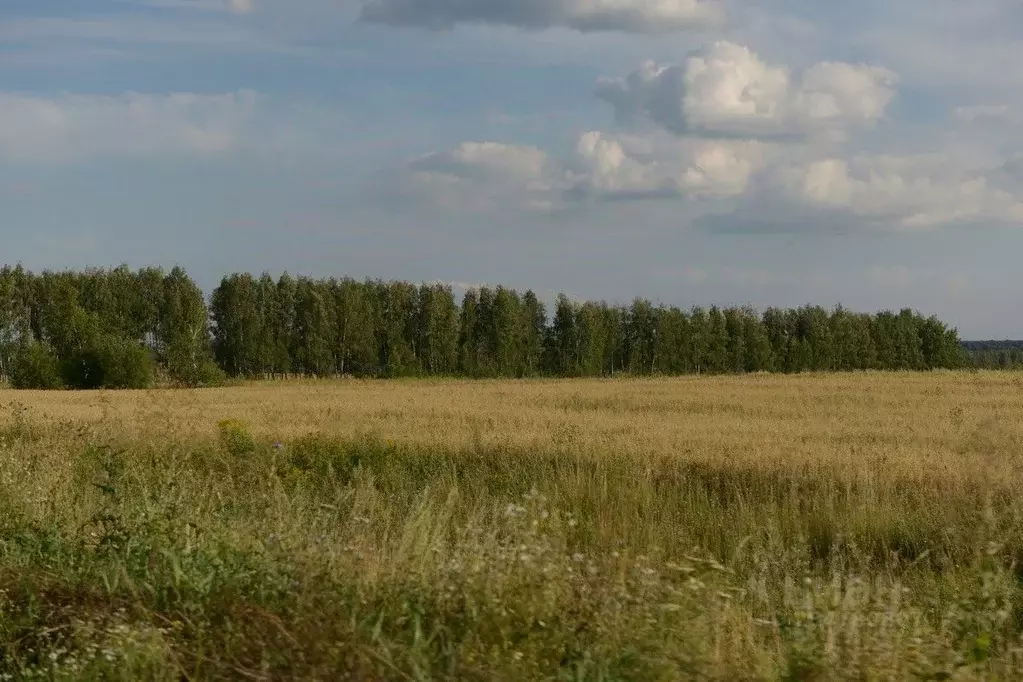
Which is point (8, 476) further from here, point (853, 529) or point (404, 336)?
point (404, 336)

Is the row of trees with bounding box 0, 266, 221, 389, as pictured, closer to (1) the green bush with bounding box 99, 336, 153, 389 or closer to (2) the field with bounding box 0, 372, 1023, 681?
(1) the green bush with bounding box 99, 336, 153, 389

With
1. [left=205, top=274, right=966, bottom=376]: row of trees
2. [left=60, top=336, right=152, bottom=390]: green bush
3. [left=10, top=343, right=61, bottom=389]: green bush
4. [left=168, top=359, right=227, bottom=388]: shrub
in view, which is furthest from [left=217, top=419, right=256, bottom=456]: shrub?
[left=205, top=274, right=966, bottom=376]: row of trees

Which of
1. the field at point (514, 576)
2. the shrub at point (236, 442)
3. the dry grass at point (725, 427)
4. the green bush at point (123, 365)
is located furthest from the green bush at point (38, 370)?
the field at point (514, 576)

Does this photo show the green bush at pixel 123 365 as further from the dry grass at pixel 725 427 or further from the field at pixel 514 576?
the field at pixel 514 576

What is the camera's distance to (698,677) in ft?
13.0

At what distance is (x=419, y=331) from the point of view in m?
95.9

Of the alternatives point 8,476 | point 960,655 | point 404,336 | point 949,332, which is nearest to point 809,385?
point 8,476

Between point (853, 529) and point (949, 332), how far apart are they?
104862mm

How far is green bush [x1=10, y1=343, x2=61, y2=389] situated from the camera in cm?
6838

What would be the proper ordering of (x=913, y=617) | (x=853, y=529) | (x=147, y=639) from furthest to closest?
(x=853, y=529) → (x=913, y=617) → (x=147, y=639)

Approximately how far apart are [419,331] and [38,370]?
36.0 m

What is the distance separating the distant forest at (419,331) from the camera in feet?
277

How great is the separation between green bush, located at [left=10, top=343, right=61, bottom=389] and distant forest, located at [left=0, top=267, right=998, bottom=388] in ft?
14.0

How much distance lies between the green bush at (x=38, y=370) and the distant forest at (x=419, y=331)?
4269mm
